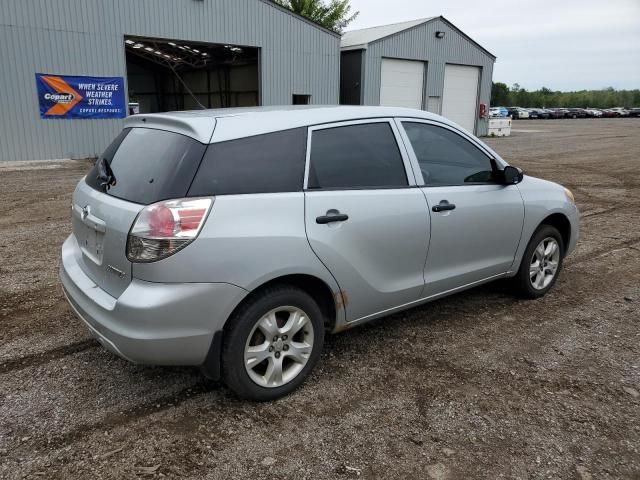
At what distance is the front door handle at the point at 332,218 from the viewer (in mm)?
3120

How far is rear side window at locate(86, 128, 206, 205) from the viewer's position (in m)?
2.79

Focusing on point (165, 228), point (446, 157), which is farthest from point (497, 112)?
point (165, 228)

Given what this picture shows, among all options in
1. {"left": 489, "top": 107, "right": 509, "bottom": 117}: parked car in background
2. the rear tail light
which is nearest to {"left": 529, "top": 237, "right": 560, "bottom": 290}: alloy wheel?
the rear tail light

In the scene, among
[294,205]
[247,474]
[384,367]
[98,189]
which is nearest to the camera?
[247,474]

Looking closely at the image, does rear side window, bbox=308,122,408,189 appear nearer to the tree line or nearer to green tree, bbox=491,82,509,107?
green tree, bbox=491,82,509,107

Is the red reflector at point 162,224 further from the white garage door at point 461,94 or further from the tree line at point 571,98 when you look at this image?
the tree line at point 571,98

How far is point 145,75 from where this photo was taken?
31391 mm

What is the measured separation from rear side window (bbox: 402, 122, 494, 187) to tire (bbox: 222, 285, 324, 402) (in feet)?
4.48

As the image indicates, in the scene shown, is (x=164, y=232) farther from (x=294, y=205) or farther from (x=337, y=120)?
(x=337, y=120)

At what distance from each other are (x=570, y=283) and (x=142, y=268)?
4.32 metres

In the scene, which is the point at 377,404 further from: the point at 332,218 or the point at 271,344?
the point at 332,218

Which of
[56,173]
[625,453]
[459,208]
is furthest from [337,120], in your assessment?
[56,173]

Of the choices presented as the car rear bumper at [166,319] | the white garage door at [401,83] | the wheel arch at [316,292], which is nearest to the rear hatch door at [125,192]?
the car rear bumper at [166,319]

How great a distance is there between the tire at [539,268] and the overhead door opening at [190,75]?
54.3ft
